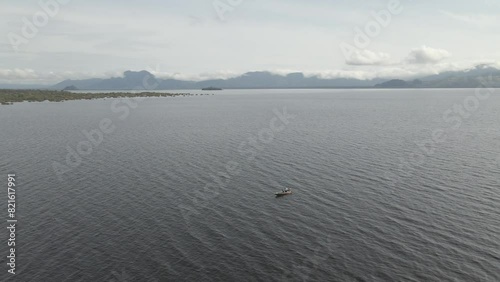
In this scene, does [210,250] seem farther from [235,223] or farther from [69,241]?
[69,241]

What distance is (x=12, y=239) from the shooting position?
50.5m

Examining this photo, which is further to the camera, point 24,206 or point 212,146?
point 212,146

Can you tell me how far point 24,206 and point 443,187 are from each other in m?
85.1

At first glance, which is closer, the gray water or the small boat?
the gray water

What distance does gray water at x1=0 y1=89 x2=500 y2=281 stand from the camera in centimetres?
4441

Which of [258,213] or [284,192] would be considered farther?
[284,192]

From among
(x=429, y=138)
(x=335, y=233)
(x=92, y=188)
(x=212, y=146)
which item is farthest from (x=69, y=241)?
(x=429, y=138)

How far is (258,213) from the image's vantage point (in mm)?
61281

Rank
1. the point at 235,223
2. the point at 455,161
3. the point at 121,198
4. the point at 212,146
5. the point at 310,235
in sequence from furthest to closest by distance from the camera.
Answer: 1. the point at 212,146
2. the point at 455,161
3. the point at 121,198
4. the point at 235,223
5. the point at 310,235

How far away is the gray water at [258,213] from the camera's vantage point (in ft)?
146

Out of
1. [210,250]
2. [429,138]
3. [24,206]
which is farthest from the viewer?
[429,138]

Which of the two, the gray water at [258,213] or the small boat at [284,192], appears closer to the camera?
the gray water at [258,213]

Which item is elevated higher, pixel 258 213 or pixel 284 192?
pixel 284 192

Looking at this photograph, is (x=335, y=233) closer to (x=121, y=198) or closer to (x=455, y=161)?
(x=121, y=198)
